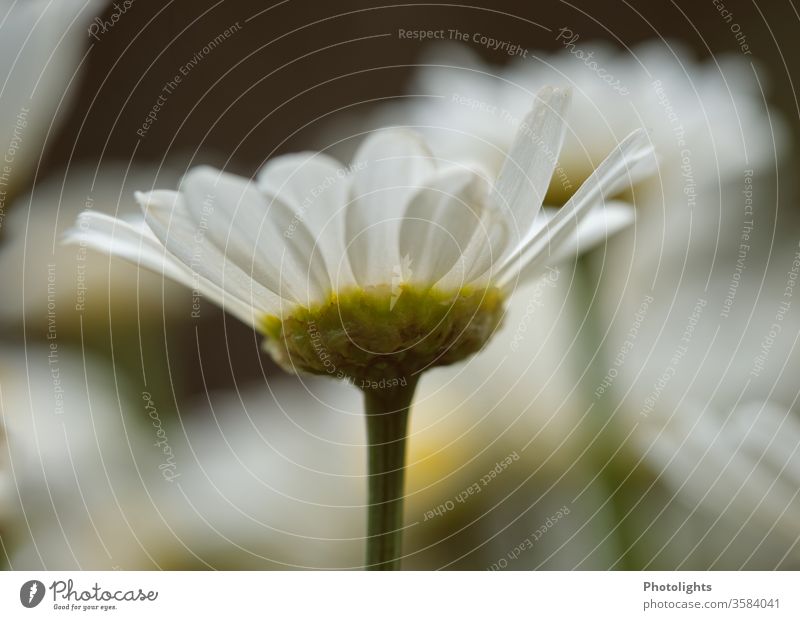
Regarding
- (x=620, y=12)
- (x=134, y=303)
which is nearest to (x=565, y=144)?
(x=620, y=12)

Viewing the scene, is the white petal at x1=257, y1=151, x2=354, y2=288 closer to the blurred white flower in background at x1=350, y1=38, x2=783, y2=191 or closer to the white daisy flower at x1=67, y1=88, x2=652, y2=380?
the white daisy flower at x1=67, y1=88, x2=652, y2=380

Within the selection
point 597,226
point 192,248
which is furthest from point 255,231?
point 597,226

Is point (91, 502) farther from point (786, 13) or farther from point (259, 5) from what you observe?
point (786, 13)

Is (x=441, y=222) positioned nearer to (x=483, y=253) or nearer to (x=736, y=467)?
(x=483, y=253)

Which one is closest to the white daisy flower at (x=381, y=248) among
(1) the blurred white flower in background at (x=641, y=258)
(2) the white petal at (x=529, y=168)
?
(2) the white petal at (x=529, y=168)

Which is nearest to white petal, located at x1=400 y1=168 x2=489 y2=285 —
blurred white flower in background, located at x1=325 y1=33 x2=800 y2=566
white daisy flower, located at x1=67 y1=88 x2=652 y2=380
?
white daisy flower, located at x1=67 y1=88 x2=652 y2=380

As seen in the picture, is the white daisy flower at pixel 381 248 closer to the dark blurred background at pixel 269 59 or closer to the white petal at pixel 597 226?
the white petal at pixel 597 226
